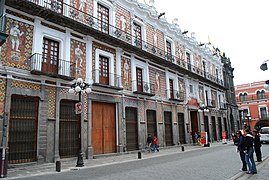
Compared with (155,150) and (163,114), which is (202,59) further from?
(155,150)

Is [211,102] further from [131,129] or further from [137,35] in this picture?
[131,129]

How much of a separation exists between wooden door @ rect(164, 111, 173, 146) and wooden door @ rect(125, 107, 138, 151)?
4169mm

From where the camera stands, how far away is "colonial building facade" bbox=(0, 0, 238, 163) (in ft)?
36.0

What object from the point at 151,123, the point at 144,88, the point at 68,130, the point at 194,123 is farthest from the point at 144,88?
the point at 194,123

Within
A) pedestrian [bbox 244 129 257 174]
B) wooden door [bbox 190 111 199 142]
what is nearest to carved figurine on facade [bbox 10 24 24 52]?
pedestrian [bbox 244 129 257 174]

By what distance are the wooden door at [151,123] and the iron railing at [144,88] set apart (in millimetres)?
1679

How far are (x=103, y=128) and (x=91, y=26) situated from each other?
653 centimetres

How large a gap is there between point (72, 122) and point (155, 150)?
712 centimetres

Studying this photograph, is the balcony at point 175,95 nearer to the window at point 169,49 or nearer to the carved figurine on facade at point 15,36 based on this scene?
the window at point 169,49

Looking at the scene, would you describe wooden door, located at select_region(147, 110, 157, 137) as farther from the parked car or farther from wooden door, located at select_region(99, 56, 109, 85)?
the parked car

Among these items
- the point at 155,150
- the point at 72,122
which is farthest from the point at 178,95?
the point at 72,122

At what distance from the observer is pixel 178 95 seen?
2195 cm

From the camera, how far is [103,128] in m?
14.6

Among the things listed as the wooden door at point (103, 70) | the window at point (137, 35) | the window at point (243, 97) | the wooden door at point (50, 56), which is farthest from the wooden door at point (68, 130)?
the window at point (243, 97)
